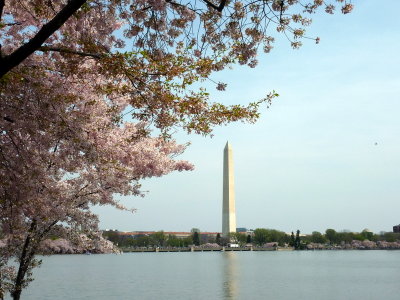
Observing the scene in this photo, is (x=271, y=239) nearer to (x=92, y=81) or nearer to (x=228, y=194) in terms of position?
(x=228, y=194)

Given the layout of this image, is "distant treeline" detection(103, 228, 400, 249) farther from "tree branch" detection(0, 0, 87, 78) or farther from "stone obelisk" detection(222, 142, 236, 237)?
"tree branch" detection(0, 0, 87, 78)

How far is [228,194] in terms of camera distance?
85.2 metres

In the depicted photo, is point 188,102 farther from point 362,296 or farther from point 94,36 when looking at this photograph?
point 362,296

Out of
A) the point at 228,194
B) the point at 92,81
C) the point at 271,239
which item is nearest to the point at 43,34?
the point at 92,81

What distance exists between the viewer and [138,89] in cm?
689

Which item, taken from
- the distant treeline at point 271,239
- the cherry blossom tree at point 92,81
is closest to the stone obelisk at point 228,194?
the distant treeline at point 271,239

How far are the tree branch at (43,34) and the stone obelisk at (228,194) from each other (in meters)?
74.1

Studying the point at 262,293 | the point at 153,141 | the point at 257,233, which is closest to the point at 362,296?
the point at 262,293

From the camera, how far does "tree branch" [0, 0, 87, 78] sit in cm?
538

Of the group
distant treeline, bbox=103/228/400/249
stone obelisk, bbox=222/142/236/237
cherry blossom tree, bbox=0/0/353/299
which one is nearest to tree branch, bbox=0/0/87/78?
cherry blossom tree, bbox=0/0/353/299

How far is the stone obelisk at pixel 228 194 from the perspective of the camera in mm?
80688

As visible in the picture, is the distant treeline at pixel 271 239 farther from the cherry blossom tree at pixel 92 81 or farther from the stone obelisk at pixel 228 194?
the cherry blossom tree at pixel 92 81

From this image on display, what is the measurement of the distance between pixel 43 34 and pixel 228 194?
80.7 meters

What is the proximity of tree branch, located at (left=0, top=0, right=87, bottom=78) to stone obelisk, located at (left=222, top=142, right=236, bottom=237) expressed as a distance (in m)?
74.1
